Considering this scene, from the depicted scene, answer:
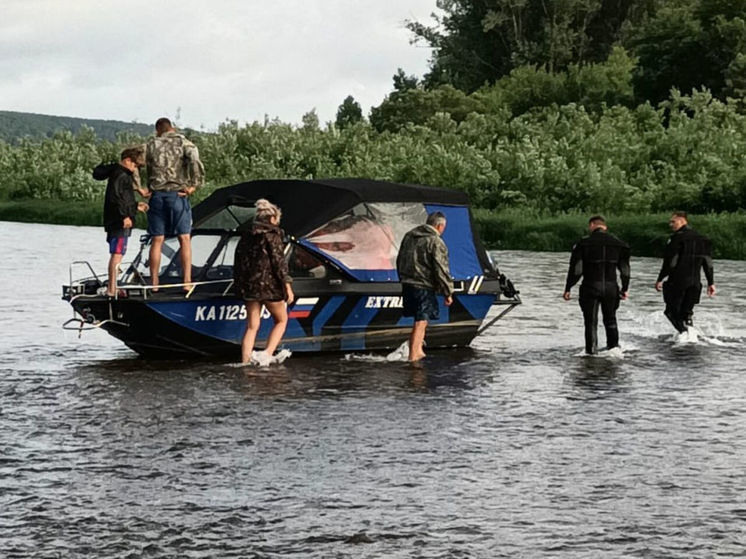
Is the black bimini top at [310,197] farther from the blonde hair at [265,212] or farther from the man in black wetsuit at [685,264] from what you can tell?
the man in black wetsuit at [685,264]

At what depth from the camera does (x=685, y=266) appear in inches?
808

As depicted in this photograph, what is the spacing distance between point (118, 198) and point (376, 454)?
7770mm

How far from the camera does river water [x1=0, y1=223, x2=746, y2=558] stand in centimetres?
895

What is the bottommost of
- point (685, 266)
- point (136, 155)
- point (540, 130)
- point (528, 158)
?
point (685, 266)

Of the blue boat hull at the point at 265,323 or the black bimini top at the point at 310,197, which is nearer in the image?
the blue boat hull at the point at 265,323

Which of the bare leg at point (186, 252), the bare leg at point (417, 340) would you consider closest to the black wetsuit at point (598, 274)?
the bare leg at point (417, 340)

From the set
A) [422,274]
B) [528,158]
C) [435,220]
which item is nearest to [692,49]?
[528,158]

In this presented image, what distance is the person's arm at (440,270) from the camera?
17.9 meters

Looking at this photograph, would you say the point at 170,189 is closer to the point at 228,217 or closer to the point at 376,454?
the point at 228,217

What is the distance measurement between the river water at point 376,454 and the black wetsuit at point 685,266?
1157mm

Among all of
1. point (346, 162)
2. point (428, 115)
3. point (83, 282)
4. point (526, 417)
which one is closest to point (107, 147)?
point (428, 115)

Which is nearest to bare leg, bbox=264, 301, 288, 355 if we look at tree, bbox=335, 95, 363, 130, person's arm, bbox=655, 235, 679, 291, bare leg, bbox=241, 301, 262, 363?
bare leg, bbox=241, 301, 262, 363

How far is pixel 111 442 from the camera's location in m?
12.0

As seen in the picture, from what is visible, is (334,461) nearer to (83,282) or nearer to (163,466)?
(163,466)
